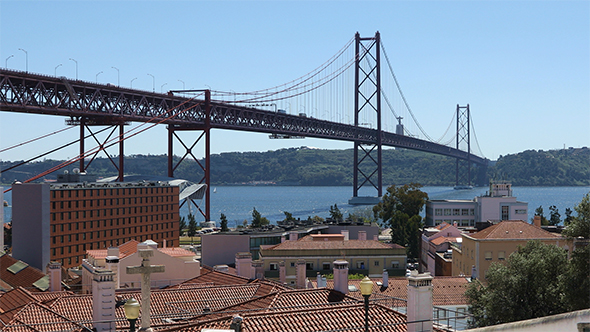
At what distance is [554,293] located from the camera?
683 inches

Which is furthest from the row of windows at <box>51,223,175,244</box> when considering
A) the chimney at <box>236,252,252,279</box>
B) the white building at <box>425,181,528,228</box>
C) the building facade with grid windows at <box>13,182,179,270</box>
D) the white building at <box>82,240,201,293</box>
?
the chimney at <box>236,252,252,279</box>

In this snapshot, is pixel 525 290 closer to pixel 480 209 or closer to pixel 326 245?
pixel 326 245

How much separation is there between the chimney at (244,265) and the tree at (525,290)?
7.05 meters

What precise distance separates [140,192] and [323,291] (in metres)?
39.1

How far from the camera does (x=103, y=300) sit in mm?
11930

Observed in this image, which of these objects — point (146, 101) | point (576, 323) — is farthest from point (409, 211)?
point (576, 323)

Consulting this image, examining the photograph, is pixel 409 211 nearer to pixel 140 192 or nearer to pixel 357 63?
pixel 140 192

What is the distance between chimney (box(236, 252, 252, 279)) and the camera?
22.3 meters

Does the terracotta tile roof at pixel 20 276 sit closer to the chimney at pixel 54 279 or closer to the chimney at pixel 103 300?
the chimney at pixel 54 279

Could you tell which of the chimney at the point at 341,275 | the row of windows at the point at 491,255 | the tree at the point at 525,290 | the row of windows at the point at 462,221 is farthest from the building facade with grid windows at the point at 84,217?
the chimney at the point at 341,275

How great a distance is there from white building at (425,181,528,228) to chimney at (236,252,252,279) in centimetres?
3813

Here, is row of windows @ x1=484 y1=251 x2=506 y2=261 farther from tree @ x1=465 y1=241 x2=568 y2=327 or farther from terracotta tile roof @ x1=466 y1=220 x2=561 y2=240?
tree @ x1=465 y1=241 x2=568 y2=327

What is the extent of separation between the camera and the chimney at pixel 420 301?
10.2 m

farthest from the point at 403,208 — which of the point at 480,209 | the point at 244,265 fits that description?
the point at 244,265
